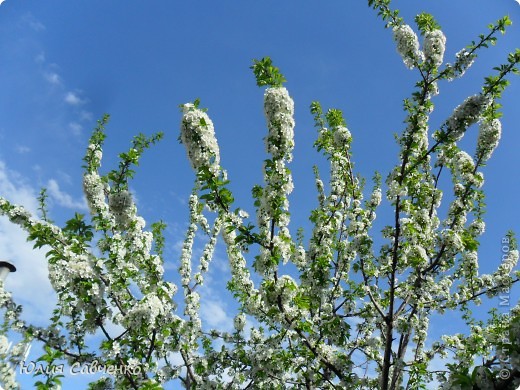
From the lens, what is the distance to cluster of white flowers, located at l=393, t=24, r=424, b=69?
7.86 m

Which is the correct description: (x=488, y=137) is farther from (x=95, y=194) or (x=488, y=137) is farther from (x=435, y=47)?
(x=95, y=194)

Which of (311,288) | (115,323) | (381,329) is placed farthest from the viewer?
(381,329)

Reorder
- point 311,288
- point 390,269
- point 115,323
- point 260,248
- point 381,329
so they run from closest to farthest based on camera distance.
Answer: point 260,248
point 115,323
point 311,288
point 390,269
point 381,329

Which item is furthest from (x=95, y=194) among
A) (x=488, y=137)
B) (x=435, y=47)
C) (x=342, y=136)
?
(x=488, y=137)

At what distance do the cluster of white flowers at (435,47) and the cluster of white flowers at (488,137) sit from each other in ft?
7.49

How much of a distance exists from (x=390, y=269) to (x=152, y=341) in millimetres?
5300

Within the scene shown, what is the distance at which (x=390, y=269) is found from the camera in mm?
8297

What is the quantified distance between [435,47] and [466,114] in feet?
5.32

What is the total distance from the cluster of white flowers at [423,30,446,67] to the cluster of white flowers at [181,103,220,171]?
194 inches

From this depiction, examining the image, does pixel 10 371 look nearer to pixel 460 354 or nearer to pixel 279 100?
pixel 279 100

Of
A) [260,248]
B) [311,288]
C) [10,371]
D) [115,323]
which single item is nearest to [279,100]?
[260,248]

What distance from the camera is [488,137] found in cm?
877

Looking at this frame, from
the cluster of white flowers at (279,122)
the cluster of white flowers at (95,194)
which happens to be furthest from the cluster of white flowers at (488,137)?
the cluster of white flowers at (95,194)

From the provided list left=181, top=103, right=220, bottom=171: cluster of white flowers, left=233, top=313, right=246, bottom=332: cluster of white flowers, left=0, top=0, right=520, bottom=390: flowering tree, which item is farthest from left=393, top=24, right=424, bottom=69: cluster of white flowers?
left=233, top=313, right=246, bottom=332: cluster of white flowers
